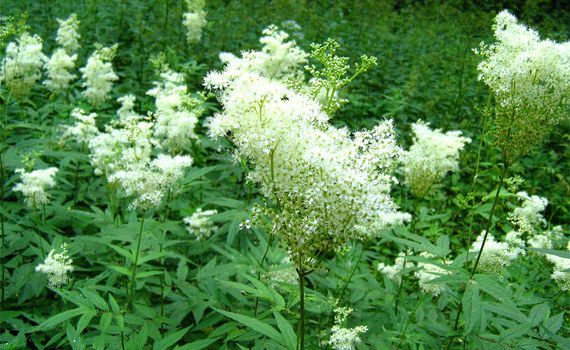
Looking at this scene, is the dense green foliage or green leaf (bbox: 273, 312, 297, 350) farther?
the dense green foliage

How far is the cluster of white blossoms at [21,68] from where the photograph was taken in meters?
6.00

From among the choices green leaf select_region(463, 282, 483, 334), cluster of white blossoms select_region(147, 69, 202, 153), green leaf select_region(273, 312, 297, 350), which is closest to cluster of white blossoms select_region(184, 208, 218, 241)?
cluster of white blossoms select_region(147, 69, 202, 153)

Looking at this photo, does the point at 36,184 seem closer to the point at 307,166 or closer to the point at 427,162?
the point at 307,166

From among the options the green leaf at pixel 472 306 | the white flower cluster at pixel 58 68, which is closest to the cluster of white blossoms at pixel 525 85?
the green leaf at pixel 472 306

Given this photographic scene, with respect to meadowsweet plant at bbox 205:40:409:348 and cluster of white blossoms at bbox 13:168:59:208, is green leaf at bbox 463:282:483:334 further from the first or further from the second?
cluster of white blossoms at bbox 13:168:59:208

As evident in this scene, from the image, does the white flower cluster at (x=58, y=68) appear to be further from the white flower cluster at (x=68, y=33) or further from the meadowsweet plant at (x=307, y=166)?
the meadowsweet plant at (x=307, y=166)

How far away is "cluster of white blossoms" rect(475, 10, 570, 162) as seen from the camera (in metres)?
3.31

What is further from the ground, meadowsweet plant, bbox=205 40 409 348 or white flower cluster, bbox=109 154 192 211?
meadowsweet plant, bbox=205 40 409 348

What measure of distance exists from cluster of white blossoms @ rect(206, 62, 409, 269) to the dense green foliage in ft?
1.16

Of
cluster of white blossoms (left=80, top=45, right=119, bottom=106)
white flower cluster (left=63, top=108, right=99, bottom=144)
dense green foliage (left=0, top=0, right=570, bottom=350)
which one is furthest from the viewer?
cluster of white blossoms (left=80, top=45, right=119, bottom=106)

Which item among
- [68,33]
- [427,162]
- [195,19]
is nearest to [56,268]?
[427,162]

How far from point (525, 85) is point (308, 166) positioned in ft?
6.13

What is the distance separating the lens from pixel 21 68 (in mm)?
6180

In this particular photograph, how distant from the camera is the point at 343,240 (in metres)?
2.46
